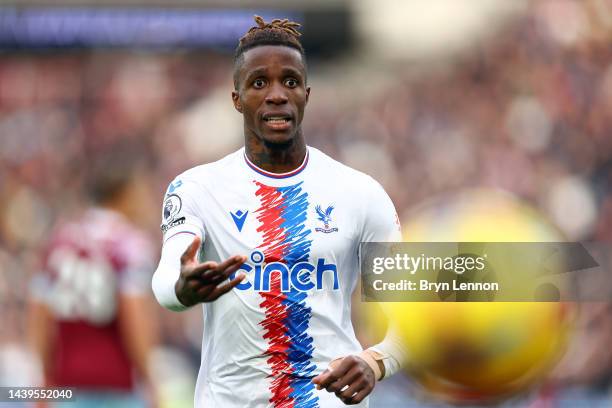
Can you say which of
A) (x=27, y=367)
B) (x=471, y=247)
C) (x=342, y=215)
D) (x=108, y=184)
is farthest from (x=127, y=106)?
(x=342, y=215)

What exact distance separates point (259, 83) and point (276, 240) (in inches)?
24.8

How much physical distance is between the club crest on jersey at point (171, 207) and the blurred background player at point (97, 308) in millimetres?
2909

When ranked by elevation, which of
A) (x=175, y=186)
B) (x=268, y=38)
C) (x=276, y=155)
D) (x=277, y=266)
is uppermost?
(x=268, y=38)

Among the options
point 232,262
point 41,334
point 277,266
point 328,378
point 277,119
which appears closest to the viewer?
point 232,262

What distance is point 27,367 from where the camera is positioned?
13414 millimetres

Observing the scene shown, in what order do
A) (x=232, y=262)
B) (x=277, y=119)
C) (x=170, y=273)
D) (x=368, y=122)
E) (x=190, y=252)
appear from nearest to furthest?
(x=232, y=262) < (x=190, y=252) < (x=170, y=273) < (x=277, y=119) < (x=368, y=122)

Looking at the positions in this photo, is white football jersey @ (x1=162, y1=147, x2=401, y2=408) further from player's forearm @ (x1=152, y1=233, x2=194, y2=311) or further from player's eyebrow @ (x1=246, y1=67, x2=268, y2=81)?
player's eyebrow @ (x1=246, y1=67, x2=268, y2=81)

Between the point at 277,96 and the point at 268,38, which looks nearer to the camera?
the point at 277,96

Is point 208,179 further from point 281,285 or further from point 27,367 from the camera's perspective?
point 27,367

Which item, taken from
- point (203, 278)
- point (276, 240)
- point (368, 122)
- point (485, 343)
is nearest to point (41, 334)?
point (485, 343)

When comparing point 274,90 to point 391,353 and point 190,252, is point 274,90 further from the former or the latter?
point 391,353

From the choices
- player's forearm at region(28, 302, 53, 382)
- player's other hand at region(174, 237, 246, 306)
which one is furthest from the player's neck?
player's forearm at region(28, 302, 53, 382)

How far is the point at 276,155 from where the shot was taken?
483 centimetres

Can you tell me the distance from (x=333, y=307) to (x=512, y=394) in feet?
5.49
